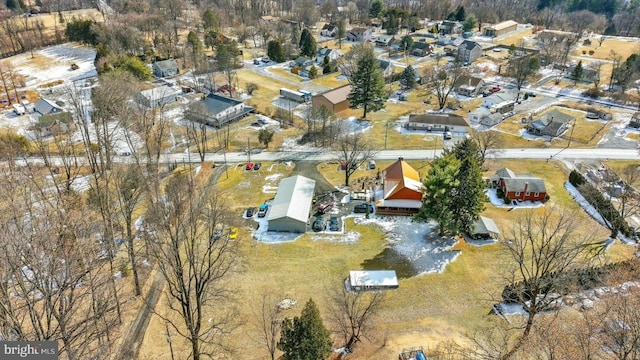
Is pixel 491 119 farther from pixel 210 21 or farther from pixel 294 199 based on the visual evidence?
pixel 210 21

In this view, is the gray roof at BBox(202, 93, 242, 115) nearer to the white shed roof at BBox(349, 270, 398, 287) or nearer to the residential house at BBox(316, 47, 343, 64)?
the residential house at BBox(316, 47, 343, 64)

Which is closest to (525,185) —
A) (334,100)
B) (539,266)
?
(539,266)

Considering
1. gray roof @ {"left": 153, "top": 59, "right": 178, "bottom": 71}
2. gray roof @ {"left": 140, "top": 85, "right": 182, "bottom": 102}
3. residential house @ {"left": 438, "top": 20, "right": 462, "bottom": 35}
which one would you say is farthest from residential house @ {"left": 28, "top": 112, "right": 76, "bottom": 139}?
residential house @ {"left": 438, "top": 20, "right": 462, "bottom": 35}

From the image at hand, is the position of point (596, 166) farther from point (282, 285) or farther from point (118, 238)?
point (118, 238)

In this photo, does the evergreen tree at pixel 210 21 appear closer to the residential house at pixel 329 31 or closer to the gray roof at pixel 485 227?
the residential house at pixel 329 31

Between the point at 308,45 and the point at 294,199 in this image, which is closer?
the point at 294,199

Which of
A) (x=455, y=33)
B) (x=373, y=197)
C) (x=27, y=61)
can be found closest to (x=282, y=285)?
(x=373, y=197)
